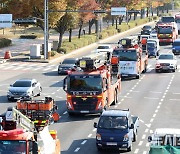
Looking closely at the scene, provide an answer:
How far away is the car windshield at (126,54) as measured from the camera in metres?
55.0

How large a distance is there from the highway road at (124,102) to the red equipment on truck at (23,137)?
625cm

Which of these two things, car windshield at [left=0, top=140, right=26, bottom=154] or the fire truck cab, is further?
the fire truck cab

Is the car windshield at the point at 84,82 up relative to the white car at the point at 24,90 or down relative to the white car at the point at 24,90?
up

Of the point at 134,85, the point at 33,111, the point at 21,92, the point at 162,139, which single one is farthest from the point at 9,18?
the point at 162,139

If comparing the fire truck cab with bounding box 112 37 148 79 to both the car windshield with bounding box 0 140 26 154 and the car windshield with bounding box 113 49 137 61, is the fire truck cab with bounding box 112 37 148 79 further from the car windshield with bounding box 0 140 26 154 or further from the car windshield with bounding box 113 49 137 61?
the car windshield with bounding box 0 140 26 154

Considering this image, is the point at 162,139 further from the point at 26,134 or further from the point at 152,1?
the point at 152,1

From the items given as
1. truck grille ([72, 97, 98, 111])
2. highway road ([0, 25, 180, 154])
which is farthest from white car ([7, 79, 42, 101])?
truck grille ([72, 97, 98, 111])

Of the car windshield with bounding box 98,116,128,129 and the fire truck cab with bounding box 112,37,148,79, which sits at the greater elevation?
the fire truck cab with bounding box 112,37,148,79

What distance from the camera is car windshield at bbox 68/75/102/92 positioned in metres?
38.4

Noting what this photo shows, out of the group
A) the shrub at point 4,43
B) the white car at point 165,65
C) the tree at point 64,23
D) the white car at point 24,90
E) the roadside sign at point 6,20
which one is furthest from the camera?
the shrub at point 4,43

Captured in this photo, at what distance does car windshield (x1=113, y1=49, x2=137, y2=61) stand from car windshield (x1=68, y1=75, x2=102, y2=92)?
660 inches

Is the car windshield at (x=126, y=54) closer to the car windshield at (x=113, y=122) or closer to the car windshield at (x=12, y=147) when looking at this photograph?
the car windshield at (x=113, y=122)

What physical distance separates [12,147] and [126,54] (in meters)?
34.7

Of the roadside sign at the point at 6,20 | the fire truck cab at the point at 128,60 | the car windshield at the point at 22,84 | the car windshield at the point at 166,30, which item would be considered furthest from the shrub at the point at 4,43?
the car windshield at the point at 22,84
